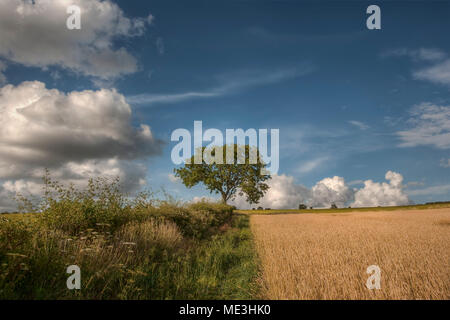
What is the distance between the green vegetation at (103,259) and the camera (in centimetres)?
504

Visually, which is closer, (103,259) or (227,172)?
(103,259)

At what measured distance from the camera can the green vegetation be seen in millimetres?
5037

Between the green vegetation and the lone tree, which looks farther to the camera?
the lone tree

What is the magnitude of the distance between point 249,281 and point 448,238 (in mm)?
11518

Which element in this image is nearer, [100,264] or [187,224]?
[100,264]

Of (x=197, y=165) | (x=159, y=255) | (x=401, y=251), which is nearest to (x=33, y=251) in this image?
(x=159, y=255)

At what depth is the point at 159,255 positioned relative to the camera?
862 centimetres

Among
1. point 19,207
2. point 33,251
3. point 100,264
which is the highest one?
point 19,207

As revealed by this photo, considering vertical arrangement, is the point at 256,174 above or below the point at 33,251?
above

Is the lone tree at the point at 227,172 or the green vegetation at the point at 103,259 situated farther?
the lone tree at the point at 227,172

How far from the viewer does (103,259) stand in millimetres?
6547
